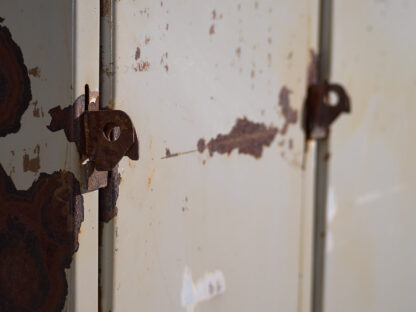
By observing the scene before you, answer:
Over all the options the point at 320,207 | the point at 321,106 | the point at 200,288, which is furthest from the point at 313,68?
the point at 200,288

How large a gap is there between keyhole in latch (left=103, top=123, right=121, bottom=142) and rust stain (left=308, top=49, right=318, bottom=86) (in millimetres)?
575

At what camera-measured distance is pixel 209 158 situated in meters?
0.82

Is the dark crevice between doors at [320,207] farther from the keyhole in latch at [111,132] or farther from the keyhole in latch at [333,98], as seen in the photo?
the keyhole in latch at [111,132]

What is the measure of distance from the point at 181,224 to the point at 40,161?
0.24m

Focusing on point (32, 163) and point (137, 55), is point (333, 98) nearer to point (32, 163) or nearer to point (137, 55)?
point (137, 55)

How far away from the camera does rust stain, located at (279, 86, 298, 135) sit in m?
1.01

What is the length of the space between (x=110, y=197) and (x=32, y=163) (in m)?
0.10

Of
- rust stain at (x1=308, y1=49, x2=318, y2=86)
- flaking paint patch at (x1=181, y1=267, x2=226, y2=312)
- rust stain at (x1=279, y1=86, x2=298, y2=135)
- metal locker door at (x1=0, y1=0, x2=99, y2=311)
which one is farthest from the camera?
rust stain at (x1=308, y1=49, x2=318, y2=86)

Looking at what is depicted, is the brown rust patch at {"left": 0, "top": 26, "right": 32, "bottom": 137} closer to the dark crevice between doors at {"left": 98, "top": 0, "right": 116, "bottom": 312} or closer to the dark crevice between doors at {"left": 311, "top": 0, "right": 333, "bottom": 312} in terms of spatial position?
the dark crevice between doors at {"left": 98, "top": 0, "right": 116, "bottom": 312}

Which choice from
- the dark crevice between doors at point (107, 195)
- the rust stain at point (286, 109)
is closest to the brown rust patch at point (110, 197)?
the dark crevice between doors at point (107, 195)

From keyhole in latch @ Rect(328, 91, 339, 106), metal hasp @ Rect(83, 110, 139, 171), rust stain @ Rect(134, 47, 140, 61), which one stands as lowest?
metal hasp @ Rect(83, 110, 139, 171)

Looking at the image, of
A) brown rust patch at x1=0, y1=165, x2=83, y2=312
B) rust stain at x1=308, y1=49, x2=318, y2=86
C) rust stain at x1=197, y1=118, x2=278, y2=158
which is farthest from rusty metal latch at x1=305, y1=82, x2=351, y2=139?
brown rust patch at x1=0, y1=165, x2=83, y2=312

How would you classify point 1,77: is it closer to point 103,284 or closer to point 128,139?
point 128,139

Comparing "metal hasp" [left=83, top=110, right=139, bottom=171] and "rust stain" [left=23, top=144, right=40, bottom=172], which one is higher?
"metal hasp" [left=83, top=110, right=139, bottom=171]
